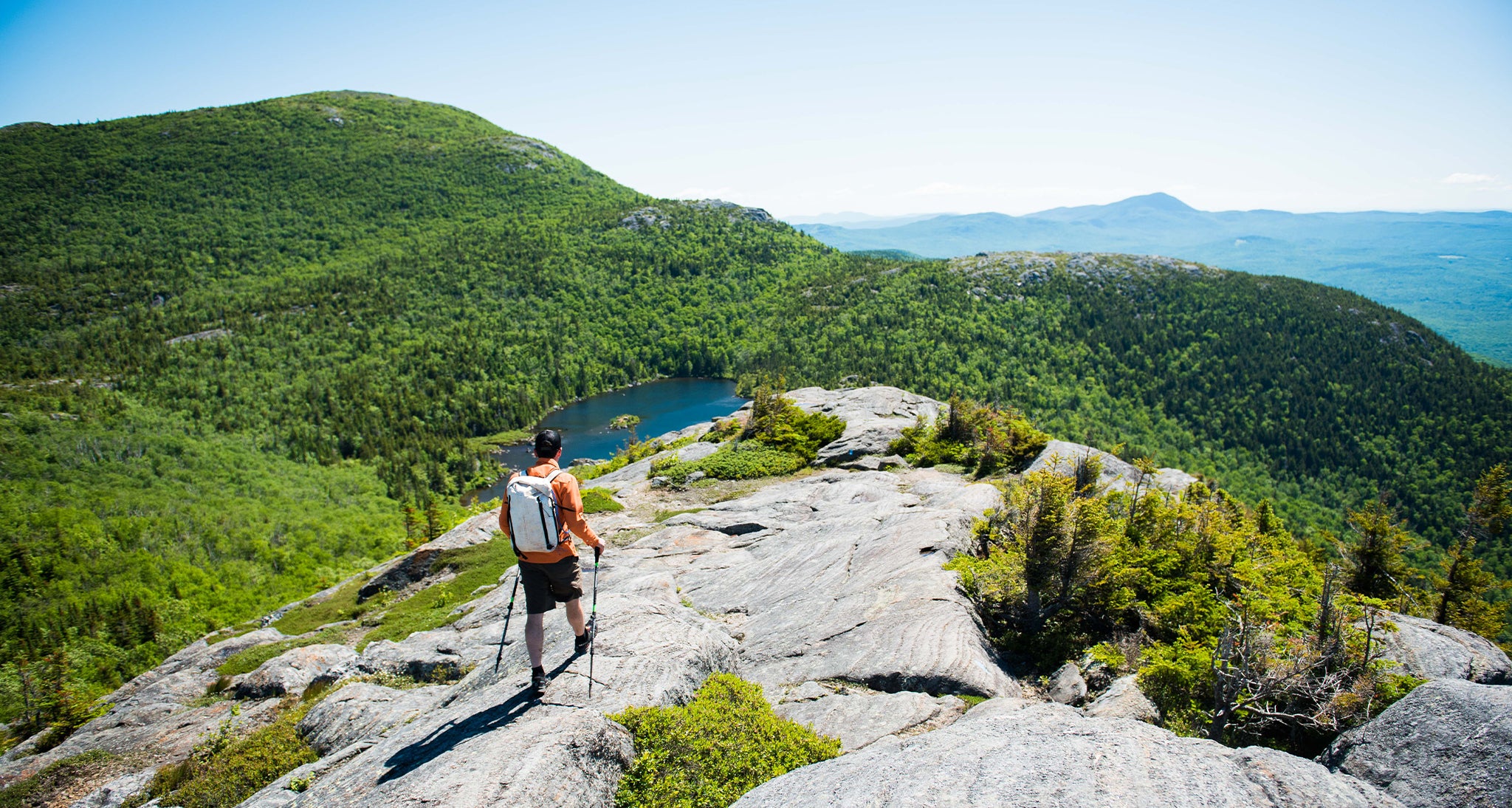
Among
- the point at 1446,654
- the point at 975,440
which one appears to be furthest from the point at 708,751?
the point at 975,440

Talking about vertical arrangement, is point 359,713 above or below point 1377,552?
above

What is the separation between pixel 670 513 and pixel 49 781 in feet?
53.4

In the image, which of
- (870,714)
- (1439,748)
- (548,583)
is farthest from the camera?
(870,714)

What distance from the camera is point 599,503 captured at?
25078 mm

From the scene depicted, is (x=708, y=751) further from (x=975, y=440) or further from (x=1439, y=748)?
(x=975, y=440)

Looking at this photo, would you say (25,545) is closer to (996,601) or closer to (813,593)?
(813,593)

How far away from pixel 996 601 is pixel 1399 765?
606 centimetres

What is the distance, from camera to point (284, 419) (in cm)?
10162

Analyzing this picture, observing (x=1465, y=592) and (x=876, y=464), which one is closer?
(x=1465, y=592)

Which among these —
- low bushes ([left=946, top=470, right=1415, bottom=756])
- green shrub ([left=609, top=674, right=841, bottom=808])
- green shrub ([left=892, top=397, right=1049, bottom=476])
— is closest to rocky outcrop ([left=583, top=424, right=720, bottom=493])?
green shrub ([left=892, top=397, right=1049, bottom=476])

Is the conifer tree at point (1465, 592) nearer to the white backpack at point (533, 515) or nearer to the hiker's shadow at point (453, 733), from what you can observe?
the white backpack at point (533, 515)

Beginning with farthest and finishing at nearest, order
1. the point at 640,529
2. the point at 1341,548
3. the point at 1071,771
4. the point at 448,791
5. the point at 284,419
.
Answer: the point at 284,419 < the point at 640,529 < the point at 1341,548 < the point at 448,791 < the point at 1071,771

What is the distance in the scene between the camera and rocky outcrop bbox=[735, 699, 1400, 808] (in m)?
5.32

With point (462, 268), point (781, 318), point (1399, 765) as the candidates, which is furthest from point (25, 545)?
point (781, 318)
